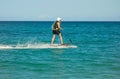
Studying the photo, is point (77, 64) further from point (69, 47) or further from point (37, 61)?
point (69, 47)

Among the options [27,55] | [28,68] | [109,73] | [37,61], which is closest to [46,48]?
[27,55]

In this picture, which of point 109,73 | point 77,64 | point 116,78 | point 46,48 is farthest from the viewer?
point 46,48

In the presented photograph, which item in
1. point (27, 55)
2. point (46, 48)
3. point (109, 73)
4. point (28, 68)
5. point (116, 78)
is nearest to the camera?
point (116, 78)

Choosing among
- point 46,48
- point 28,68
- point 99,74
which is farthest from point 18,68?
point 46,48

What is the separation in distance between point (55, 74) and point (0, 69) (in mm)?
2431

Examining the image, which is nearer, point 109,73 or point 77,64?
point 109,73

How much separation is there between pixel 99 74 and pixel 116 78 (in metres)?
0.97

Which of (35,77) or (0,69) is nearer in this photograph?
(35,77)

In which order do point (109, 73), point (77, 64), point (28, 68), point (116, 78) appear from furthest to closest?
point (77, 64) < point (28, 68) < point (109, 73) < point (116, 78)

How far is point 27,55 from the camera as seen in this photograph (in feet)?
74.0

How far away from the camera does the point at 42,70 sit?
687 inches

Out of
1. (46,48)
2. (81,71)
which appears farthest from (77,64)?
(46,48)

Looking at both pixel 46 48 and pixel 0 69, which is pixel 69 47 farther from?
pixel 0 69

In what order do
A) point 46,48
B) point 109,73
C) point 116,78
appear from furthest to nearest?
point 46,48, point 109,73, point 116,78
